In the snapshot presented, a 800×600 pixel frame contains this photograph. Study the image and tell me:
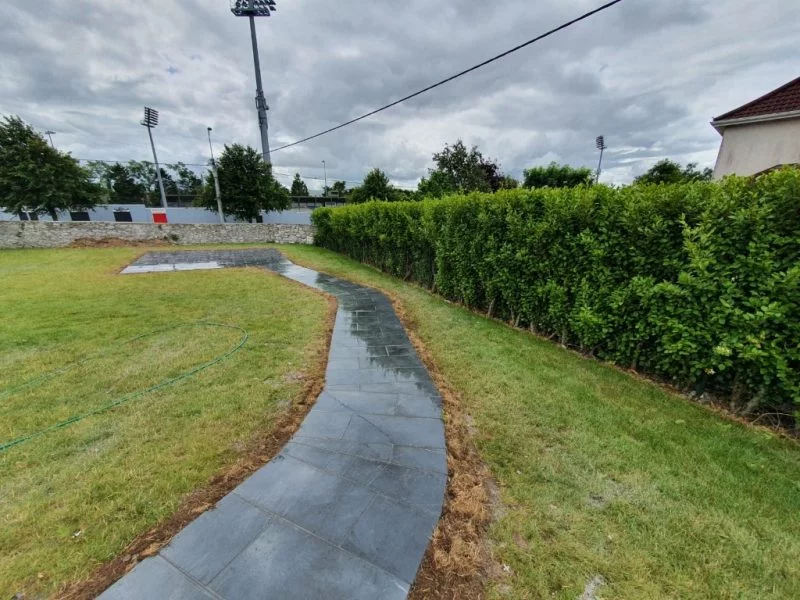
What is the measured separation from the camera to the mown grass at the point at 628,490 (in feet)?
4.69

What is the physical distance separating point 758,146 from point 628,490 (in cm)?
1326

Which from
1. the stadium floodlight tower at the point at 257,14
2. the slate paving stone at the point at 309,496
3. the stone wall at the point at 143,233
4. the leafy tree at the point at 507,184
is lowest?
the slate paving stone at the point at 309,496

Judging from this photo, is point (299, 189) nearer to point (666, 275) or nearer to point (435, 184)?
point (435, 184)

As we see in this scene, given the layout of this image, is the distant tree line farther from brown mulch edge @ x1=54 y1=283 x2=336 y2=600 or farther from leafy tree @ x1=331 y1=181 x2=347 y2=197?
leafy tree @ x1=331 y1=181 x2=347 y2=197

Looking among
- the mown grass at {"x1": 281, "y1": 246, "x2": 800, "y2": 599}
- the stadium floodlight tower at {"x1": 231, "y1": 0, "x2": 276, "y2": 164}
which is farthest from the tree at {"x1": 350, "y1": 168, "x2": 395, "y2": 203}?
Result: the mown grass at {"x1": 281, "y1": 246, "x2": 800, "y2": 599}

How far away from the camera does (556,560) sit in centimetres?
149

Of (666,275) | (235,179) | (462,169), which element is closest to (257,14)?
(235,179)

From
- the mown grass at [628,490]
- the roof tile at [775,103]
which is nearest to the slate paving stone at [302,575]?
the mown grass at [628,490]

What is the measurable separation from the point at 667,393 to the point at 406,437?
2.65 metres

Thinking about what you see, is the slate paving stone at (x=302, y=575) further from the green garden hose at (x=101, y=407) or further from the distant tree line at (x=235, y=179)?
the distant tree line at (x=235, y=179)

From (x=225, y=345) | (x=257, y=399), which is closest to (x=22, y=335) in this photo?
(x=225, y=345)

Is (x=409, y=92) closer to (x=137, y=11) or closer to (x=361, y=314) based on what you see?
(x=361, y=314)

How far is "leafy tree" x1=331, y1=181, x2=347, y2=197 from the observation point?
5053cm

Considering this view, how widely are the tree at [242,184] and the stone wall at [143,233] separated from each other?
4.61 meters
